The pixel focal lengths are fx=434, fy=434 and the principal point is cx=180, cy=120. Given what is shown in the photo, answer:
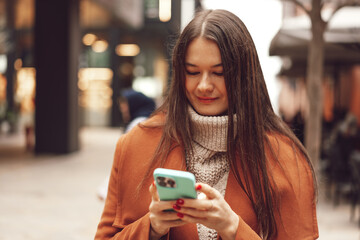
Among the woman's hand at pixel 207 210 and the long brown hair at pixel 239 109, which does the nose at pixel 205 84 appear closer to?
the long brown hair at pixel 239 109

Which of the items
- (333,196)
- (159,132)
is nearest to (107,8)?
(333,196)

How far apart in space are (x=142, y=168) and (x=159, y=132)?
0.58 ft

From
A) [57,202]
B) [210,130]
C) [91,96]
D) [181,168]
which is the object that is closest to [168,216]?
[181,168]

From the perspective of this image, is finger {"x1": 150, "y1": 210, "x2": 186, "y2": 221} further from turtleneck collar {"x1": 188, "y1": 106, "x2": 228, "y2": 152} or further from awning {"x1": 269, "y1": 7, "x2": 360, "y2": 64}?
awning {"x1": 269, "y1": 7, "x2": 360, "y2": 64}

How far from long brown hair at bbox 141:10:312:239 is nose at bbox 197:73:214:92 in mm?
66

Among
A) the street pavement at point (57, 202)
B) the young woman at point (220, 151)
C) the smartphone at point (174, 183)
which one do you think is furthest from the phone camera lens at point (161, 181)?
the street pavement at point (57, 202)

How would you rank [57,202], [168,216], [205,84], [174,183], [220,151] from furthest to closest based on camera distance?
Answer: 1. [57,202]
2. [220,151]
3. [205,84]
4. [168,216]
5. [174,183]

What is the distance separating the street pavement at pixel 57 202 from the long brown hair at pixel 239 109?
4382mm

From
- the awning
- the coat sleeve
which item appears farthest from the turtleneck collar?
the awning

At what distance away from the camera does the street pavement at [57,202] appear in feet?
19.7

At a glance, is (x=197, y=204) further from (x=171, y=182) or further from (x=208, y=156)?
(x=208, y=156)

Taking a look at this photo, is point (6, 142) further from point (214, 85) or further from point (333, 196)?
point (214, 85)

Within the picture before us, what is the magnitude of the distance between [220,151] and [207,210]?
430 mm

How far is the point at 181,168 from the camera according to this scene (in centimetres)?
172
